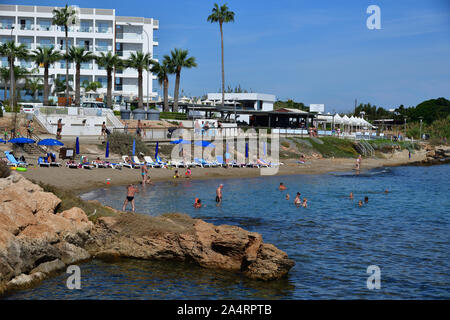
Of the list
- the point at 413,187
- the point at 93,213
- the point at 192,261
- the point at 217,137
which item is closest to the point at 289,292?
the point at 192,261

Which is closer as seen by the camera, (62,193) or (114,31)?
(62,193)

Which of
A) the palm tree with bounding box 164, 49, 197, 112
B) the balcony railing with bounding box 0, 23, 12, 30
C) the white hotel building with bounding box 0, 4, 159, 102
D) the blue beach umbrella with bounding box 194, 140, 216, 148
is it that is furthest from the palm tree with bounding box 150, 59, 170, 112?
the balcony railing with bounding box 0, 23, 12, 30

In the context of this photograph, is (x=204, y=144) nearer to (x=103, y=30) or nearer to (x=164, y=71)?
(x=164, y=71)

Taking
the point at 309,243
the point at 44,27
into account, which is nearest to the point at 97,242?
the point at 309,243

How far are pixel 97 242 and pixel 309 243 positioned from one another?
832 centimetres

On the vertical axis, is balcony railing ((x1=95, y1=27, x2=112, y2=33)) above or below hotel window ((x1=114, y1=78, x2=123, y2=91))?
above

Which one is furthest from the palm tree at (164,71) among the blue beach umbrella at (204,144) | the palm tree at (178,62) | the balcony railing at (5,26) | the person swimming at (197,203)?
the person swimming at (197,203)

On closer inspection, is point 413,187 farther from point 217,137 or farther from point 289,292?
point 289,292

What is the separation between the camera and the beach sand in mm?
30716

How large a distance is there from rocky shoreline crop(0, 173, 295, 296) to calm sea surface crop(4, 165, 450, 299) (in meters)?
0.44

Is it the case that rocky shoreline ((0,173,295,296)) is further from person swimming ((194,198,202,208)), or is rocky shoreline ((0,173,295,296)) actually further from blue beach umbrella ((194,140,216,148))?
blue beach umbrella ((194,140,216,148))
